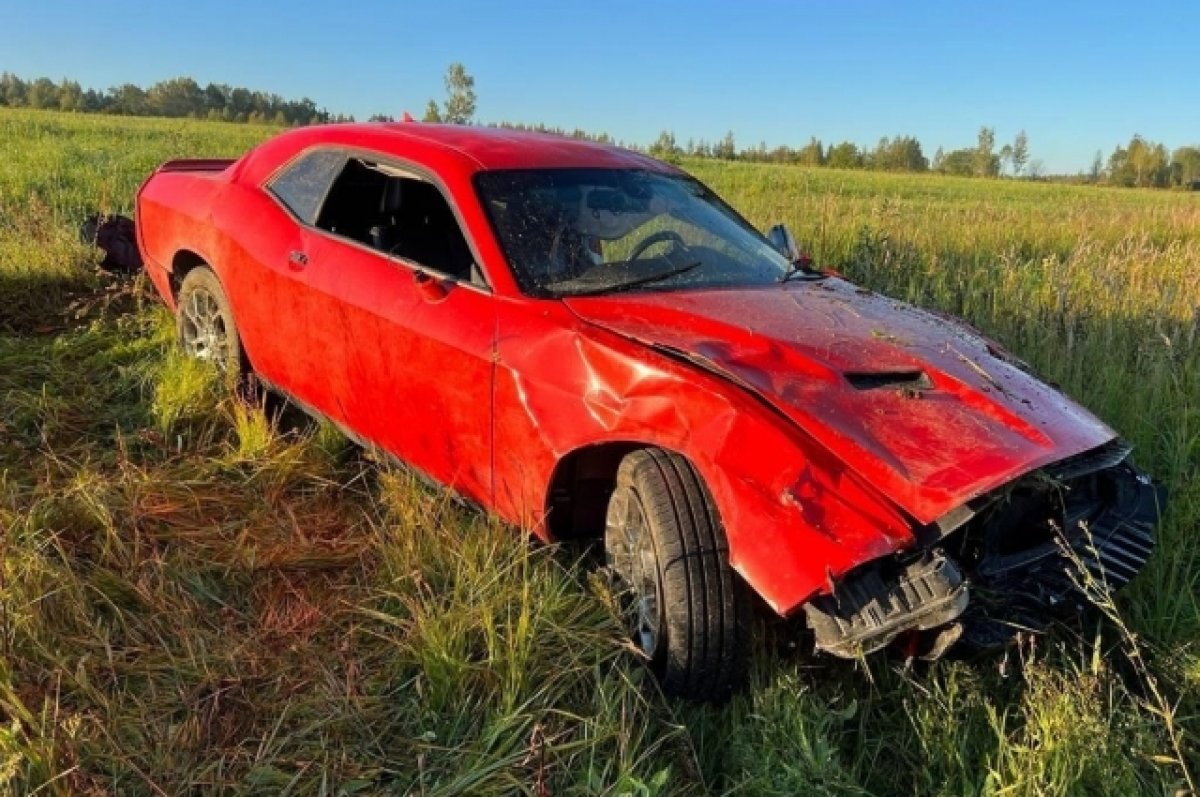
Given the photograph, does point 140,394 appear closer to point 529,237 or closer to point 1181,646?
point 529,237

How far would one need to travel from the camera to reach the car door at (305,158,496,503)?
2.90 metres

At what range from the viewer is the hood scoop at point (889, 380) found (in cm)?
243

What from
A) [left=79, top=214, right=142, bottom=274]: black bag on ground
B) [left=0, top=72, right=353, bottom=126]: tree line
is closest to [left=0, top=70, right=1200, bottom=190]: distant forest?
[left=0, top=72, right=353, bottom=126]: tree line

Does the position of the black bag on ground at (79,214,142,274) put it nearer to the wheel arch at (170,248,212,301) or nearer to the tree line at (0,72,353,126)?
the wheel arch at (170,248,212,301)

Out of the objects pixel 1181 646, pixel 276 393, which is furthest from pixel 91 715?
pixel 1181 646

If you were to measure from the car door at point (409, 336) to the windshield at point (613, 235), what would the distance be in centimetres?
21

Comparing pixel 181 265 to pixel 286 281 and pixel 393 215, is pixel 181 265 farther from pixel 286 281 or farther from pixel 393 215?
pixel 393 215

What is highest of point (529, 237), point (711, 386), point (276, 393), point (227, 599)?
point (529, 237)

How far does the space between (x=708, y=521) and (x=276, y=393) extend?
8.35 feet

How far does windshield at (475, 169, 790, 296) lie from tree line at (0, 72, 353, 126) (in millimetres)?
69596

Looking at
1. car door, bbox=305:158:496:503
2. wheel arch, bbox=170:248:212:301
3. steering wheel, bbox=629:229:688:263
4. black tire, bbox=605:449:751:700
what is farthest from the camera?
wheel arch, bbox=170:248:212:301

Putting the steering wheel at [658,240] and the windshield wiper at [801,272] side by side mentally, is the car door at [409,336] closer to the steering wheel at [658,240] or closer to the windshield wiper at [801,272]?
the steering wheel at [658,240]

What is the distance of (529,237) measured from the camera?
3.11m

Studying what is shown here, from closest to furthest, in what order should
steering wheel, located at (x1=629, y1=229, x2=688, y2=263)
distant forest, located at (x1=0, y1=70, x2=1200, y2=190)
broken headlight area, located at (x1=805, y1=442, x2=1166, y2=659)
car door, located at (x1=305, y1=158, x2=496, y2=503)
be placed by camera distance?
broken headlight area, located at (x1=805, y1=442, x2=1166, y2=659)
car door, located at (x1=305, y1=158, x2=496, y2=503)
steering wheel, located at (x1=629, y1=229, x2=688, y2=263)
distant forest, located at (x1=0, y1=70, x2=1200, y2=190)
